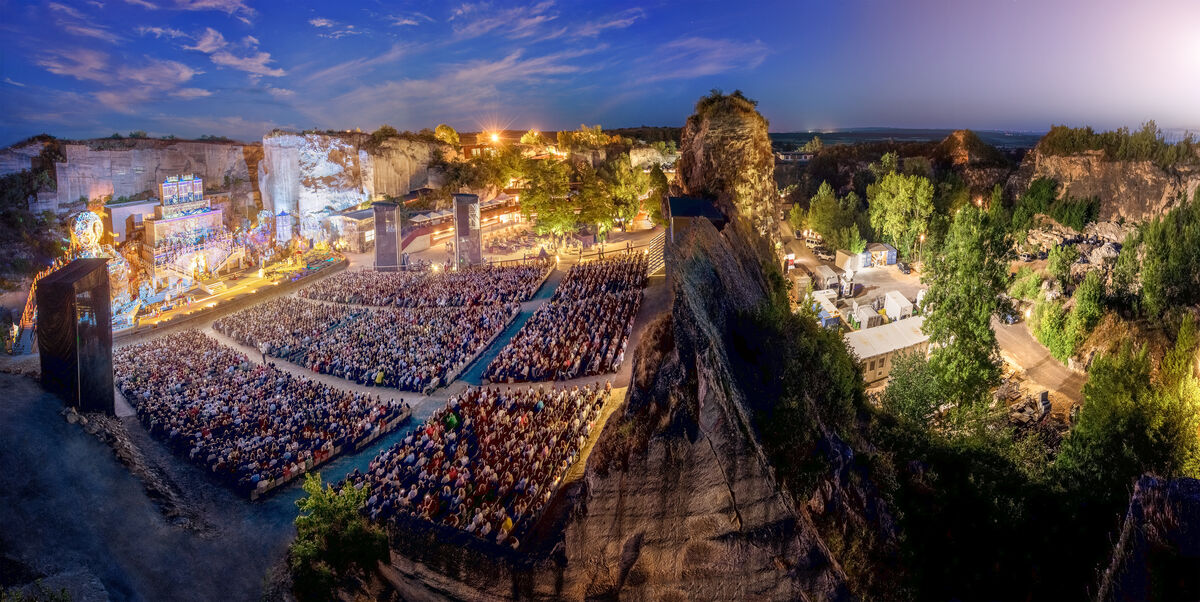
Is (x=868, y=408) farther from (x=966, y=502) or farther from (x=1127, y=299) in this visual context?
(x=1127, y=299)

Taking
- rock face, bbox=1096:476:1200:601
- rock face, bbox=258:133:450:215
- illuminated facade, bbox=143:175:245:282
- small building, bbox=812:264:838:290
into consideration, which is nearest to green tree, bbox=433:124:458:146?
rock face, bbox=258:133:450:215

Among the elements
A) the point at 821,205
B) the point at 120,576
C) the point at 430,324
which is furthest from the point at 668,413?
the point at 821,205

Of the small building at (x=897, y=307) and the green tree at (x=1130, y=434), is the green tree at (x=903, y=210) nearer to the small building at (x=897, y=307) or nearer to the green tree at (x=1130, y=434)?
the small building at (x=897, y=307)

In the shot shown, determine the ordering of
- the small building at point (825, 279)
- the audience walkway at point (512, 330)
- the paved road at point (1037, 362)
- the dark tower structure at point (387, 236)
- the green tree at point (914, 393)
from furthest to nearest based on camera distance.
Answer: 1. the dark tower structure at point (387, 236)
2. the small building at point (825, 279)
3. the paved road at point (1037, 362)
4. the audience walkway at point (512, 330)
5. the green tree at point (914, 393)

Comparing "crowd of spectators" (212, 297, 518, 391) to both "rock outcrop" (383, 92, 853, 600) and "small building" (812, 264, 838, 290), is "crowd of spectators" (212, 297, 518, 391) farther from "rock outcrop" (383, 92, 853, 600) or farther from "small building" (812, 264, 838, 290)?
"small building" (812, 264, 838, 290)

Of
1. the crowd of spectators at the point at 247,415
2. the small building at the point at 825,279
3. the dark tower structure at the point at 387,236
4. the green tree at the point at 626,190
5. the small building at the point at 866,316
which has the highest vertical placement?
the green tree at the point at 626,190

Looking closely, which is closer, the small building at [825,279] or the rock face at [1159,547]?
the rock face at [1159,547]

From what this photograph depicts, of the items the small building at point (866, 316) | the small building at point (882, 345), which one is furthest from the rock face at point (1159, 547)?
the small building at point (866, 316)

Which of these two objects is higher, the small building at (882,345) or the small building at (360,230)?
the small building at (360,230)
